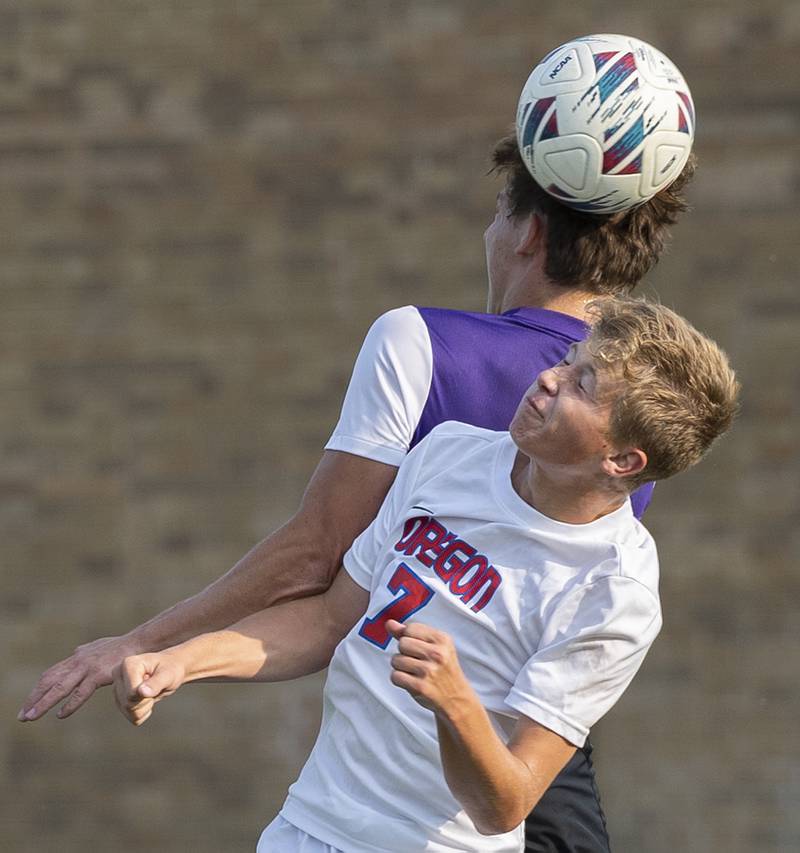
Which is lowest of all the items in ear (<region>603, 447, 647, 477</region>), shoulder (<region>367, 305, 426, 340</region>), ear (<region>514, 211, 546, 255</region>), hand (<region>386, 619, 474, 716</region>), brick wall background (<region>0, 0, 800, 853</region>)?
brick wall background (<region>0, 0, 800, 853</region>)

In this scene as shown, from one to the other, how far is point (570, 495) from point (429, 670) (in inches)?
20.3

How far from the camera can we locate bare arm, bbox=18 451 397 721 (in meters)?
2.81

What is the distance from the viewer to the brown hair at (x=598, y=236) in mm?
2926

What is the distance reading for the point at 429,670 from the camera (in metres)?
2.10

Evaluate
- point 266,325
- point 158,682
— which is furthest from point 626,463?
point 266,325

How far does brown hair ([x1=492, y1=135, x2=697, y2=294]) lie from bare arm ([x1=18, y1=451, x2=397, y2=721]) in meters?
0.55

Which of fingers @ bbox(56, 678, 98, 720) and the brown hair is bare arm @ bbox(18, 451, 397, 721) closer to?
fingers @ bbox(56, 678, 98, 720)

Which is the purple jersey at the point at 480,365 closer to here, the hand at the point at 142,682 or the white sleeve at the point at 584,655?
the white sleeve at the point at 584,655

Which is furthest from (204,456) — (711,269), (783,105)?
(783,105)

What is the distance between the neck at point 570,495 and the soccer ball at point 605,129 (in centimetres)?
61

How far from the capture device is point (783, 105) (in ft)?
22.0

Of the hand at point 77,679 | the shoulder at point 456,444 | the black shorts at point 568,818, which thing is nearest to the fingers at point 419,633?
the shoulder at point 456,444

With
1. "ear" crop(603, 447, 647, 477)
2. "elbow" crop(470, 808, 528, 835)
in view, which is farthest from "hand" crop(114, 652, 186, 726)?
"ear" crop(603, 447, 647, 477)

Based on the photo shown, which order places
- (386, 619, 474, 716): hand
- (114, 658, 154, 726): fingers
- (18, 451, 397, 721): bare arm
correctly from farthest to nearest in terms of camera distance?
(18, 451, 397, 721): bare arm
(114, 658, 154, 726): fingers
(386, 619, 474, 716): hand
